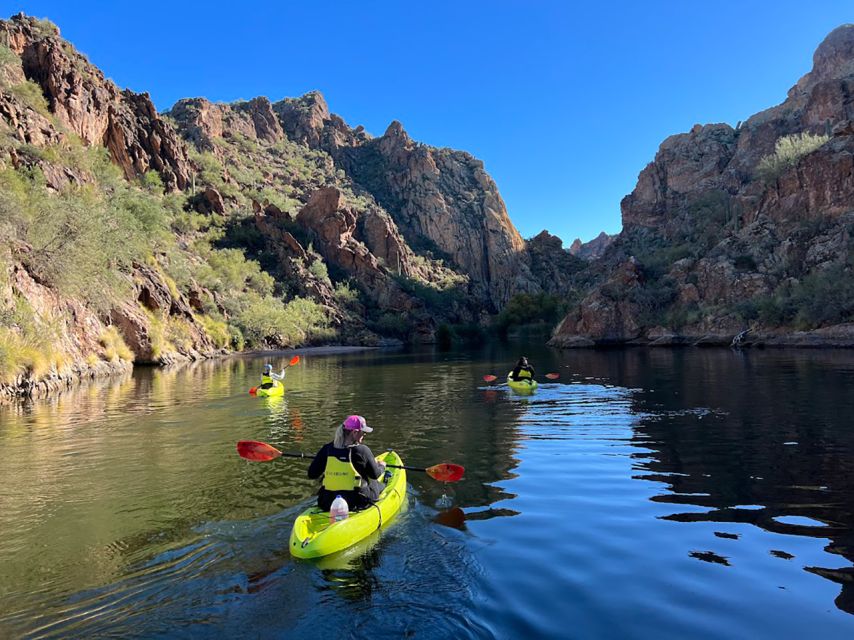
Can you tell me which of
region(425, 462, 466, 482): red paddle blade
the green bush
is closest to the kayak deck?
region(425, 462, 466, 482): red paddle blade

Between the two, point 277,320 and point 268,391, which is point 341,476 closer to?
point 268,391

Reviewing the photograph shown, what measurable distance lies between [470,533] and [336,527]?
71.3 inches

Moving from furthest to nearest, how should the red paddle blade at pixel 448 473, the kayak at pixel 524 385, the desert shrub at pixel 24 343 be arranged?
the kayak at pixel 524 385
the desert shrub at pixel 24 343
the red paddle blade at pixel 448 473

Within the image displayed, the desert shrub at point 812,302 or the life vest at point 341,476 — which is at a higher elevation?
the desert shrub at point 812,302

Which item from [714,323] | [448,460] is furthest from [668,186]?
[448,460]

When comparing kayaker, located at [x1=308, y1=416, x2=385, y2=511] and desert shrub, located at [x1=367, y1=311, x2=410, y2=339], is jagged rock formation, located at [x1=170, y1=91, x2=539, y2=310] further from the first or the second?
kayaker, located at [x1=308, y1=416, x2=385, y2=511]

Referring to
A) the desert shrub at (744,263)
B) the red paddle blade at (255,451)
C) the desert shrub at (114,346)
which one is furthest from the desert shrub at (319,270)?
the red paddle blade at (255,451)

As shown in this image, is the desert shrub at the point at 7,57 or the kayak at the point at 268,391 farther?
the desert shrub at the point at 7,57

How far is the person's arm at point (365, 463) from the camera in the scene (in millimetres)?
7641

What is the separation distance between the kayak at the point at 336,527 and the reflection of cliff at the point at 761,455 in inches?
158

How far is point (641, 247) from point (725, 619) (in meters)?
112

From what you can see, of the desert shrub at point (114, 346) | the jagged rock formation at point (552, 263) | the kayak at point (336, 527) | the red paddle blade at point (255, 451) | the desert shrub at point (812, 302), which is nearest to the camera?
the kayak at point (336, 527)

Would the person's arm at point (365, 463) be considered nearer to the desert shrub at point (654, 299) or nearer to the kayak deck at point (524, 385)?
the kayak deck at point (524, 385)

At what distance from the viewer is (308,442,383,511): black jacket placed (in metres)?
7.58
